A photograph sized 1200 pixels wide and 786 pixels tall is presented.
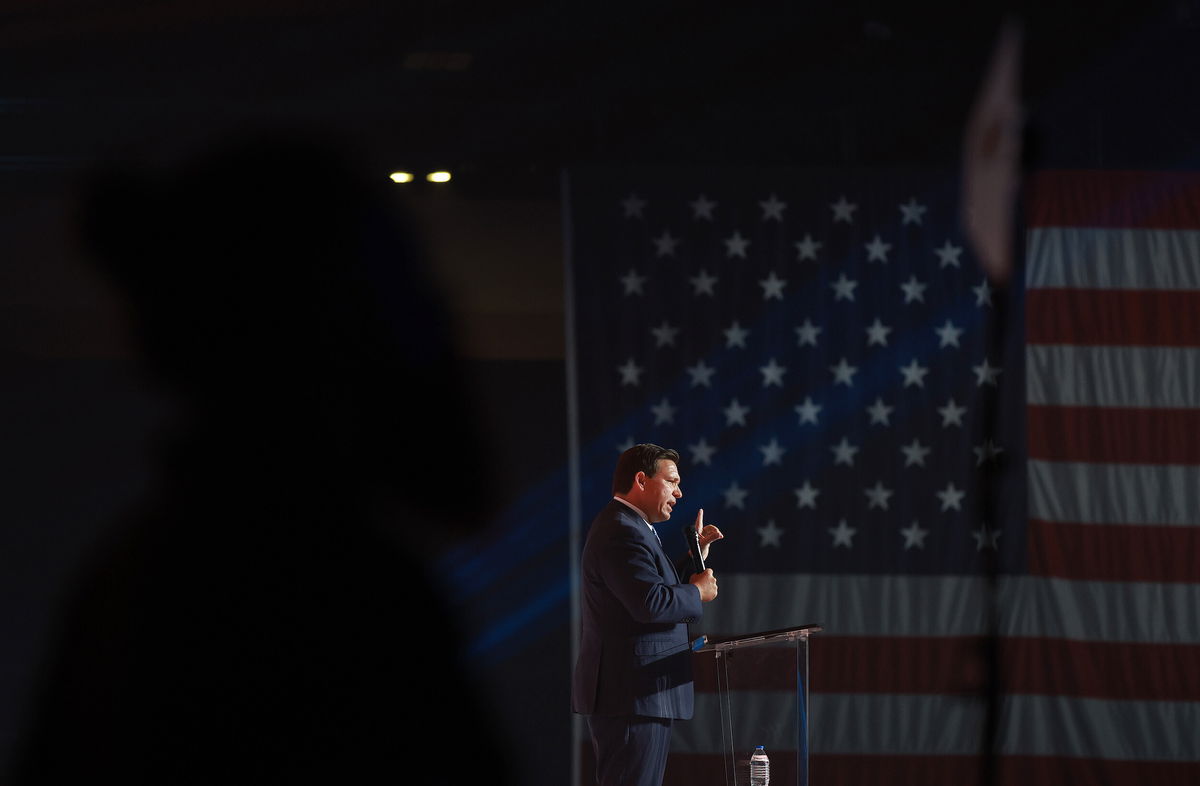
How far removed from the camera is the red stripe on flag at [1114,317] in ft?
19.5

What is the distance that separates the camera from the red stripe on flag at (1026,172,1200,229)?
600 centimetres

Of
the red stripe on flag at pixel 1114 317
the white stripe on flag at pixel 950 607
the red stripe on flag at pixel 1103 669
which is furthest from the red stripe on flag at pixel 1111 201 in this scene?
the red stripe on flag at pixel 1103 669

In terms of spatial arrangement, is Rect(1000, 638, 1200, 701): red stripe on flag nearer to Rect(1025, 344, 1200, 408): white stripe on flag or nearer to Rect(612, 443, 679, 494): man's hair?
Rect(1025, 344, 1200, 408): white stripe on flag

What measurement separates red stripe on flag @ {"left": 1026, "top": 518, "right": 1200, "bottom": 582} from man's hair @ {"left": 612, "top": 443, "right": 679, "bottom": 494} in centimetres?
267

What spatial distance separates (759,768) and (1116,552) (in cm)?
294

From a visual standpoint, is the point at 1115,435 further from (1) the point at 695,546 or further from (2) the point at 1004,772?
(1) the point at 695,546

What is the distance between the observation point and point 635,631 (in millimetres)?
3725

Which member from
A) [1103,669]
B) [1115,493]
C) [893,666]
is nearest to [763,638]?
[893,666]

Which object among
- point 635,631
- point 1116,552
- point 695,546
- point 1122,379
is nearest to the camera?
point 635,631

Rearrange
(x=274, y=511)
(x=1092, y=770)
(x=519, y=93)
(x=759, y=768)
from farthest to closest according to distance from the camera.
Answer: (x=274, y=511) → (x=519, y=93) → (x=1092, y=770) → (x=759, y=768)

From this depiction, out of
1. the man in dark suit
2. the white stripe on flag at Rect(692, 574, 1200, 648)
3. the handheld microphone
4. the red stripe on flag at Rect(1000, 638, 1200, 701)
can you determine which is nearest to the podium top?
the man in dark suit

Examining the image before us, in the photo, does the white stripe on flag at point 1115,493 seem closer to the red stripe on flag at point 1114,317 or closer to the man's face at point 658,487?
the red stripe on flag at point 1114,317

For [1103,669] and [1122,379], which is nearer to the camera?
[1103,669]

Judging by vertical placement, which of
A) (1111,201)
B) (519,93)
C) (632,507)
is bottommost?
(632,507)
